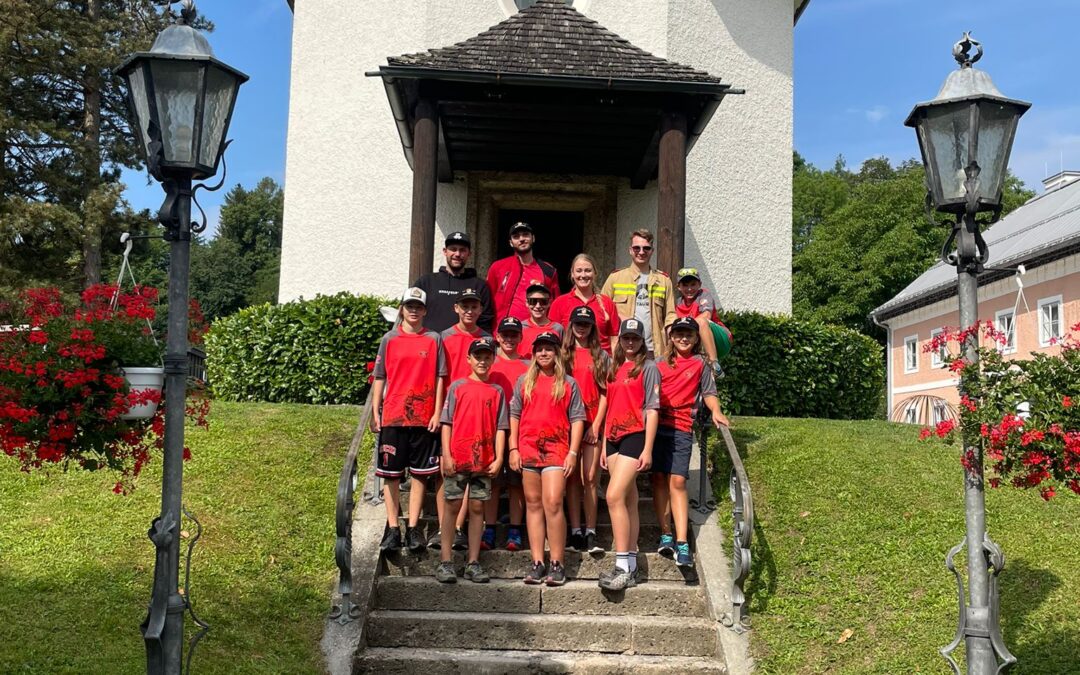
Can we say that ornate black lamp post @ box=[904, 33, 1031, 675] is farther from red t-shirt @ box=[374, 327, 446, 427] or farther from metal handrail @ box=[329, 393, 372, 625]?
metal handrail @ box=[329, 393, 372, 625]

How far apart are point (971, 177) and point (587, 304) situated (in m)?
2.99

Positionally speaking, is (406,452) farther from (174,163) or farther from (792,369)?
(792,369)

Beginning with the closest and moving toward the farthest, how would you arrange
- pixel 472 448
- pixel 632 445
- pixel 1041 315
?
1. pixel 472 448
2. pixel 632 445
3. pixel 1041 315

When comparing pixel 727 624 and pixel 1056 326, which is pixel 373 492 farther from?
pixel 1056 326

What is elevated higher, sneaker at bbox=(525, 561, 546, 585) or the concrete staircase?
sneaker at bbox=(525, 561, 546, 585)

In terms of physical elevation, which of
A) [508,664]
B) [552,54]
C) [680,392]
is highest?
[552,54]

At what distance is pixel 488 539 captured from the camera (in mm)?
6262

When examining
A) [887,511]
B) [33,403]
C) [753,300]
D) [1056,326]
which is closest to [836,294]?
[1056,326]

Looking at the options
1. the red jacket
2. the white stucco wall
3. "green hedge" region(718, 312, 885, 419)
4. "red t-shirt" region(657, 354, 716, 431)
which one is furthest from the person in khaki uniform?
the white stucco wall

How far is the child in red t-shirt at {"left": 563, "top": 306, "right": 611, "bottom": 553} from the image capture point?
20.2ft

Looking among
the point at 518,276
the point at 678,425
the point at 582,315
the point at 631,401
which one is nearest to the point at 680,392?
the point at 678,425

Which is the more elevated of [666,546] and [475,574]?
[666,546]

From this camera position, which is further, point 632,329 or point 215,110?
point 632,329

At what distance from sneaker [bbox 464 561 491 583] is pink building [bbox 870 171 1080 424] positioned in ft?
34.9
